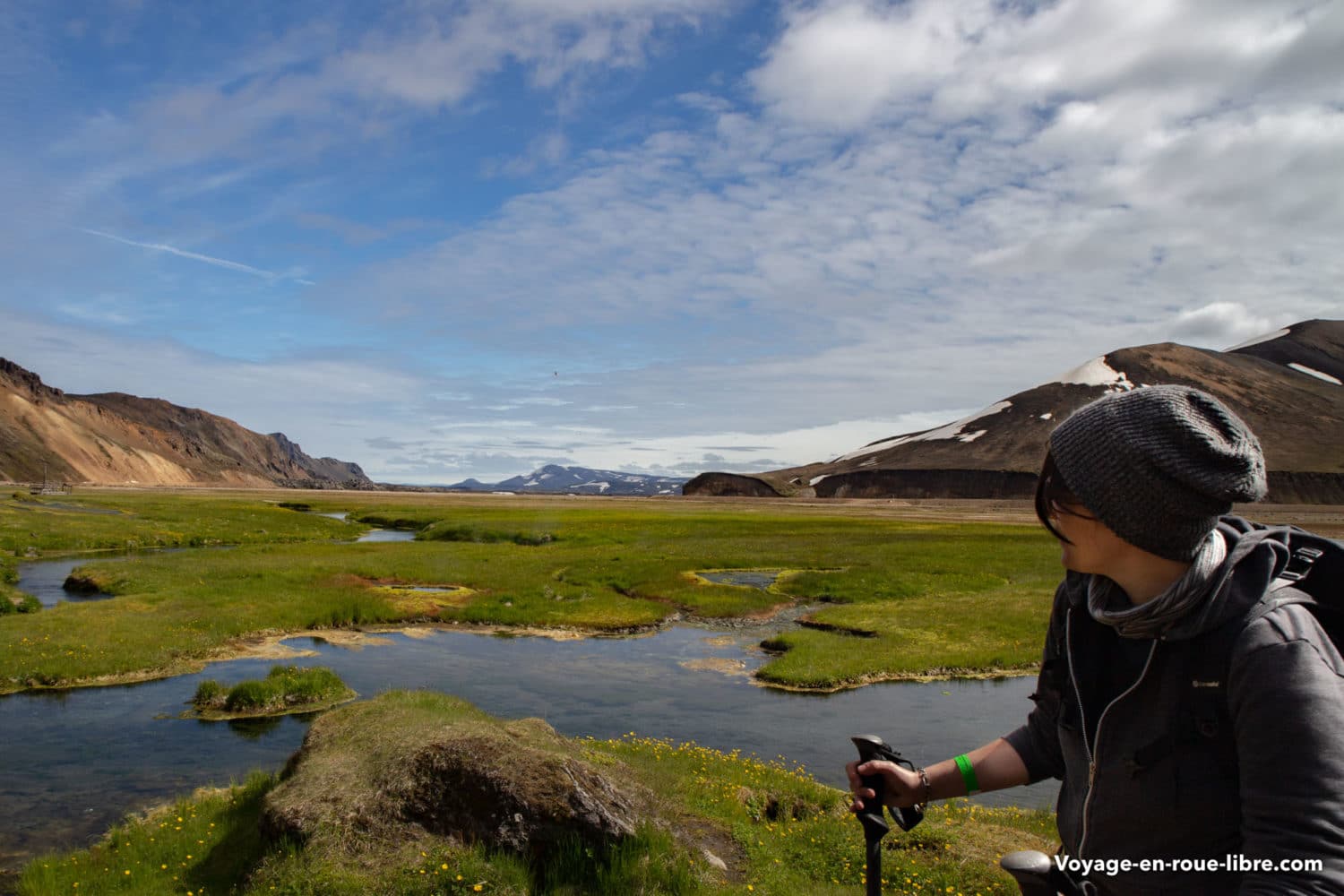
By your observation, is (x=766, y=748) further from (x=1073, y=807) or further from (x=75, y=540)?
(x=75, y=540)

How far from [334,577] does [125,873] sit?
3087 centimetres

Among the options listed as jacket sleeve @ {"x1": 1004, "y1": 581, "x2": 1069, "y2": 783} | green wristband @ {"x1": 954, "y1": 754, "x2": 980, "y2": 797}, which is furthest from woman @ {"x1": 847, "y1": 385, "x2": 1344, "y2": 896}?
green wristband @ {"x1": 954, "y1": 754, "x2": 980, "y2": 797}

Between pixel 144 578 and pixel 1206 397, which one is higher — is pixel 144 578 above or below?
below

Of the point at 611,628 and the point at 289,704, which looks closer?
the point at 289,704

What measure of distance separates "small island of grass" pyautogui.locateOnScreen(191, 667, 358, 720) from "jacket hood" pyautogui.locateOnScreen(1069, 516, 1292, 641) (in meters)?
21.2

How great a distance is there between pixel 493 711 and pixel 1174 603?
19.5 meters

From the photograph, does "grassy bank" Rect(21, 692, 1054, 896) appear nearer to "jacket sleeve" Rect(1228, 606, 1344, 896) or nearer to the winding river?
the winding river

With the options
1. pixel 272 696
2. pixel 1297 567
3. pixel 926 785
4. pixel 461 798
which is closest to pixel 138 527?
pixel 272 696

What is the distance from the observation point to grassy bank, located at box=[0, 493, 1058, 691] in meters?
25.8

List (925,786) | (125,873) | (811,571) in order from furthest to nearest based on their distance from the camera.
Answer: (811,571) < (125,873) < (925,786)

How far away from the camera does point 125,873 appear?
1070 cm

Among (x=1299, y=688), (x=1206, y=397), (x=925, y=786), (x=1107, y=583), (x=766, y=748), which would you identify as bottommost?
(x=766, y=748)

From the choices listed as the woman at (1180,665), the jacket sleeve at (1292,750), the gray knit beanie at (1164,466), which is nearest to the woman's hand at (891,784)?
the woman at (1180,665)

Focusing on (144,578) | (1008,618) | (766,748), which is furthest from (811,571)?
(144,578)
